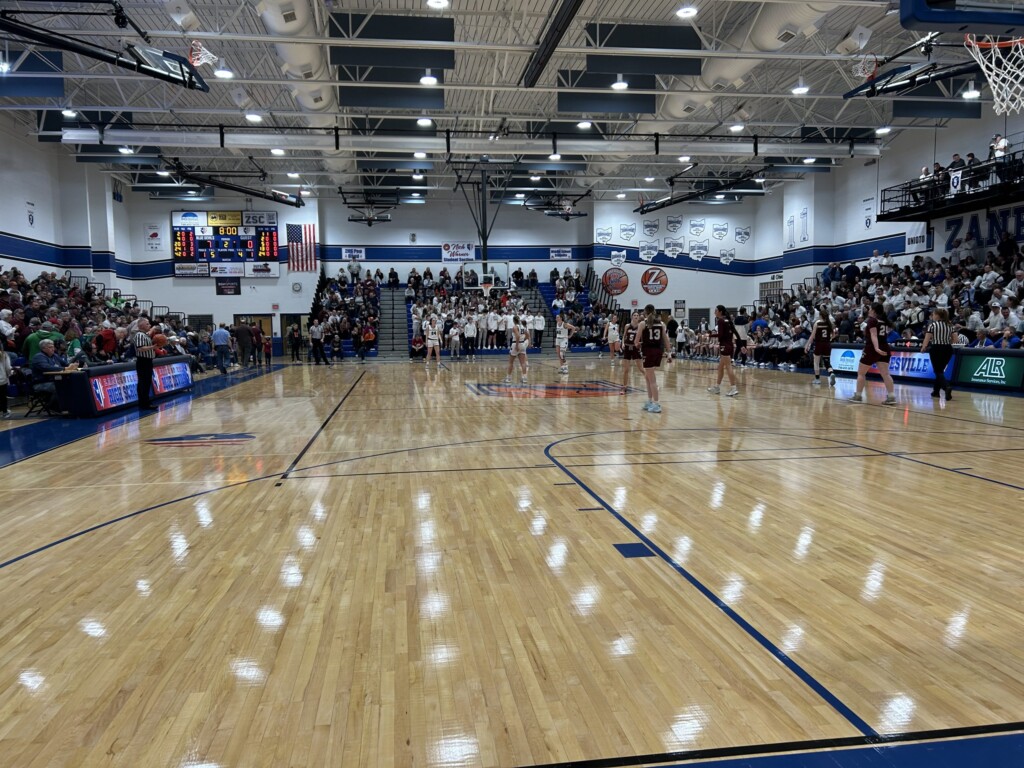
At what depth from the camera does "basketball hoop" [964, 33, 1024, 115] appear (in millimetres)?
7461

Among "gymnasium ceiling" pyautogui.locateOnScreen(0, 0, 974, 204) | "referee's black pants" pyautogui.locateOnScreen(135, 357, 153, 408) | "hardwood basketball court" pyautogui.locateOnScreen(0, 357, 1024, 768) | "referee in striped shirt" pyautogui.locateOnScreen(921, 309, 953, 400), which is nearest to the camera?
"hardwood basketball court" pyautogui.locateOnScreen(0, 357, 1024, 768)

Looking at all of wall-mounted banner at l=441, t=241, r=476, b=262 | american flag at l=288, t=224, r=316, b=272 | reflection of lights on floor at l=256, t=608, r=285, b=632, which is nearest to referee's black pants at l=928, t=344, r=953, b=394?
reflection of lights on floor at l=256, t=608, r=285, b=632

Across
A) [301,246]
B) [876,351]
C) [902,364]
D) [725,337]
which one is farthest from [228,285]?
[876,351]

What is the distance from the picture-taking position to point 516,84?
1814 centimetres

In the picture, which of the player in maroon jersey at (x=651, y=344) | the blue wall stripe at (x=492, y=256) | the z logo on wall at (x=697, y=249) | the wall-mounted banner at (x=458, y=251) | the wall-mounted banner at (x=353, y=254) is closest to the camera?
the player in maroon jersey at (x=651, y=344)

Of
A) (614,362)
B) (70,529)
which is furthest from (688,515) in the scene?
(614,362)

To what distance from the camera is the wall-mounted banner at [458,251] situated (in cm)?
3769

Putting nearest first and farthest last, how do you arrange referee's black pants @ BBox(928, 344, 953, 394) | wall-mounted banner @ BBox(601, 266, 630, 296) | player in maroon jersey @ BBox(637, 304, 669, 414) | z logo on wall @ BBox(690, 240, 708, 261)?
1. player in maroon jersey @ BBox(637, 304, 669, 414)
2. referee's black pants @ BBox(928, 344, 953, 394)
3. wall-mounted banner @ BBox(601, 266, 630, 296)
4. z logo on wall @ BBox(690, 240, 708, 261)

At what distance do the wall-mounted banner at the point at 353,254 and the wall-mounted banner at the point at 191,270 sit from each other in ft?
22.2

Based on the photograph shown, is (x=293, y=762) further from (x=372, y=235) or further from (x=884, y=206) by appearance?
(x=372, y=235)

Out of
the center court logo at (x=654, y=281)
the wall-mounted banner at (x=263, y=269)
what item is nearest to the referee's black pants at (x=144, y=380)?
the wall-mounted banner at (x=263, y=269)

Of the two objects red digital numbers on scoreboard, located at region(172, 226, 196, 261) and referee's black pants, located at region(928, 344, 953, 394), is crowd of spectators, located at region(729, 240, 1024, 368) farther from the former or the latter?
red digital numbers on scoreboard, located at region(172, 226, 196, 261)

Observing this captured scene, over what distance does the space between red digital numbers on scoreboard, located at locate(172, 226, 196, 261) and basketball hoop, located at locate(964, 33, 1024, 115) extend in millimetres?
34248

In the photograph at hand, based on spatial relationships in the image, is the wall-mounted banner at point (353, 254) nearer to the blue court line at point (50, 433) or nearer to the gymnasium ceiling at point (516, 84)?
the gymnasium ceiling at point (516, 84)
